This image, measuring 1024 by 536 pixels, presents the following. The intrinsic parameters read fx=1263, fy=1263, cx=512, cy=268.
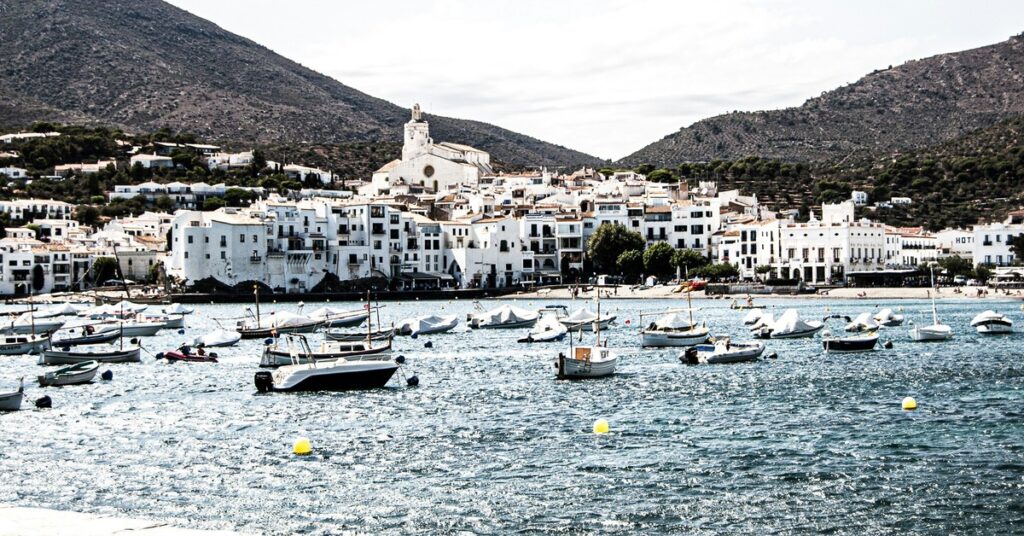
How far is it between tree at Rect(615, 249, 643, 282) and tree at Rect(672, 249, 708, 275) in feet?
10.4

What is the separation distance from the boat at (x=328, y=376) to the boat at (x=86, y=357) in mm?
13678

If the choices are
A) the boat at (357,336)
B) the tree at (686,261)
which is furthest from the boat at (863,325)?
the tree at (686,261)

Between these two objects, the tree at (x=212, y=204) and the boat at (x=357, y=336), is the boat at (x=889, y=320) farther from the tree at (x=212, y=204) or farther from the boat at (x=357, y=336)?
the tree at (x=212, y=204)

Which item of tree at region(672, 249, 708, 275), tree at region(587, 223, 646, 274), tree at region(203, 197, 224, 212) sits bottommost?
tree at region(672, 249, 708, 275)

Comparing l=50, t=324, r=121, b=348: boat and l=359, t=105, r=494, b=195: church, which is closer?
l=50, t=324, r=121, b=348: boat

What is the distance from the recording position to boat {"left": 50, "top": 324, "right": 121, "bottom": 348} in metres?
56.9

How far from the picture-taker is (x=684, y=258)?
369 feet

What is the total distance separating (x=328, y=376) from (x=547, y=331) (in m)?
23.4

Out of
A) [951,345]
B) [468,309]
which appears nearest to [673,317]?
[951,345]

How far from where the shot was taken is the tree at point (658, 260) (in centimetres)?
11225

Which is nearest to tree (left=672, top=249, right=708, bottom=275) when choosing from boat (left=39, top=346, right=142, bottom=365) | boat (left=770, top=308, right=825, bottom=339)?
boat (left=770, top=308, right=825, bottom=339)

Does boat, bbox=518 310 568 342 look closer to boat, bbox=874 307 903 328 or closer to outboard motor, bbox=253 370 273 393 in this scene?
boat, bbox=874 307 903 328

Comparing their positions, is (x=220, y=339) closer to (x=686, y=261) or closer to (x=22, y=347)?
(x=22, y=347)

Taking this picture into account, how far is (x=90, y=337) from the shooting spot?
194 feet
